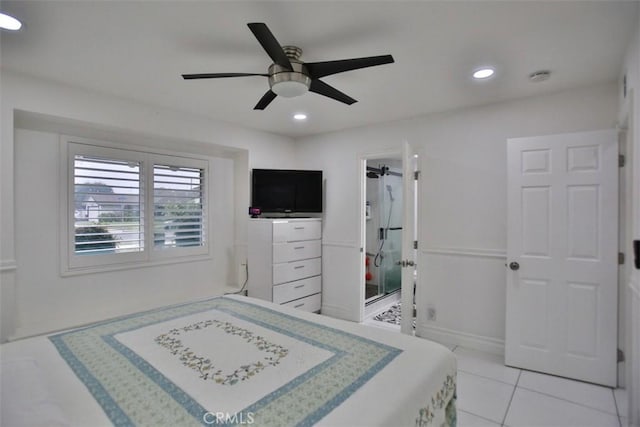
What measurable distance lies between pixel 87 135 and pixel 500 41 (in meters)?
3.38

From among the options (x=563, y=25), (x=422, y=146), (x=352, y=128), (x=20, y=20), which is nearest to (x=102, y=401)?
(x=20, y=20)

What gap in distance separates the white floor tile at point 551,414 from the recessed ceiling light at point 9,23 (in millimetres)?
3631

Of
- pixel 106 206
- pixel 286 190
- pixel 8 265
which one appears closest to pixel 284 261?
pixel 286 190

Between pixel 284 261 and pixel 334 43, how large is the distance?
7.87 ft

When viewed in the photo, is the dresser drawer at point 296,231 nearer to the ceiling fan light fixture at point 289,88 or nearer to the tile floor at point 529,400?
the ceiling fan light fixture at point 289,88

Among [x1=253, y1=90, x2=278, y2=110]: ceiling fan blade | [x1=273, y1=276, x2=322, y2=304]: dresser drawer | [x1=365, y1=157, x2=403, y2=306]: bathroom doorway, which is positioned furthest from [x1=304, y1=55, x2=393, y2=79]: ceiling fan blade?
[x1=365, y1=157, x2=403, y2=306]: bathroom doorway

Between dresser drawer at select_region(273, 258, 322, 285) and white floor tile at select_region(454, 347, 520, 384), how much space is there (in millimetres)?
1818

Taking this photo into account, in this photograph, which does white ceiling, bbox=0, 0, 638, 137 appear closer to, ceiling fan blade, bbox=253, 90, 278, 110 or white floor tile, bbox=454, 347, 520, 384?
ceiling fan blade, bbox=253, 90, 278, 110

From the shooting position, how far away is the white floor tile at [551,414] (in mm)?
1994

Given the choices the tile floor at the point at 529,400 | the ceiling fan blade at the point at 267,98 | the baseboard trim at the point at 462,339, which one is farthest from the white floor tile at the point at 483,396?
the ceiling fan blade at the point at 267,98

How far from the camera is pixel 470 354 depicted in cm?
301

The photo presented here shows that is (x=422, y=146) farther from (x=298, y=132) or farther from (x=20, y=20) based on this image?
(x=20, y=20)

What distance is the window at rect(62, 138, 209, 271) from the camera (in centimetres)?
286

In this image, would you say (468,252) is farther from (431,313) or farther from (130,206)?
(130,206)
